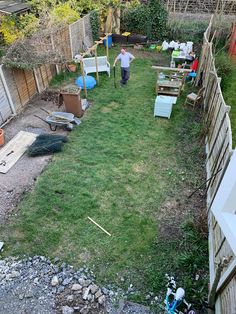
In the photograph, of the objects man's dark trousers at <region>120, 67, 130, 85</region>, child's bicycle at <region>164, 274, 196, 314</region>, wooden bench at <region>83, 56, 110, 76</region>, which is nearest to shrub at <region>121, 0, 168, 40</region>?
wooden bench at <region>83, 56, 110, 76</region>

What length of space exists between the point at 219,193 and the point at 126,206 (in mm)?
3512

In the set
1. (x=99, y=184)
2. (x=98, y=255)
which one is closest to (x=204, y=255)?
(x=98, y=255)

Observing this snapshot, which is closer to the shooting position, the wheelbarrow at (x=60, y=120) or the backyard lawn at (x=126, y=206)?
the backyard lawn at (x=126, y=206)

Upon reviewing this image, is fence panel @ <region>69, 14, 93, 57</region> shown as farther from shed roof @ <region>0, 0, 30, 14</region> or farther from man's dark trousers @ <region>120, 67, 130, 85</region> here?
man's dark trousers @ <region>120, 67, 130, 85</region>

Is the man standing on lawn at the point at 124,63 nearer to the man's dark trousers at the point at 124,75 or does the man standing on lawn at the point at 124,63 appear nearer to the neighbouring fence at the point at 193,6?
the man's dark trousers at the point at 124,75

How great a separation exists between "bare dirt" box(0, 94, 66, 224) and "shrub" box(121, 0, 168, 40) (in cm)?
868

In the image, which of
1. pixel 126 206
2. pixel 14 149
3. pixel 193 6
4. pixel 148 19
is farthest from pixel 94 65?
pixel 193 6

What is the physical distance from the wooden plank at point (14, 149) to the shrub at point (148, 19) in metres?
11.0

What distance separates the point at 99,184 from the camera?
683 centimetres

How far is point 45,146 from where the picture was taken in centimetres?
782

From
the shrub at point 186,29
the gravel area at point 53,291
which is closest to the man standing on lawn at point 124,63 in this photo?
the shrub at point 186,29

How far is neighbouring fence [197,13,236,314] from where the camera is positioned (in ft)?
9.66

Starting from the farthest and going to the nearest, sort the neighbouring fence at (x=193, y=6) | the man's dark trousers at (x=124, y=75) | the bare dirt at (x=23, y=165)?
1. the neighbouring fence at (x=193, y=6)
2. the man's dark trousers at (x=124, y=75)
3. the bare dirt at (x=23, y=165)

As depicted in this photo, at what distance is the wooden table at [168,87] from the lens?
10.1 m
